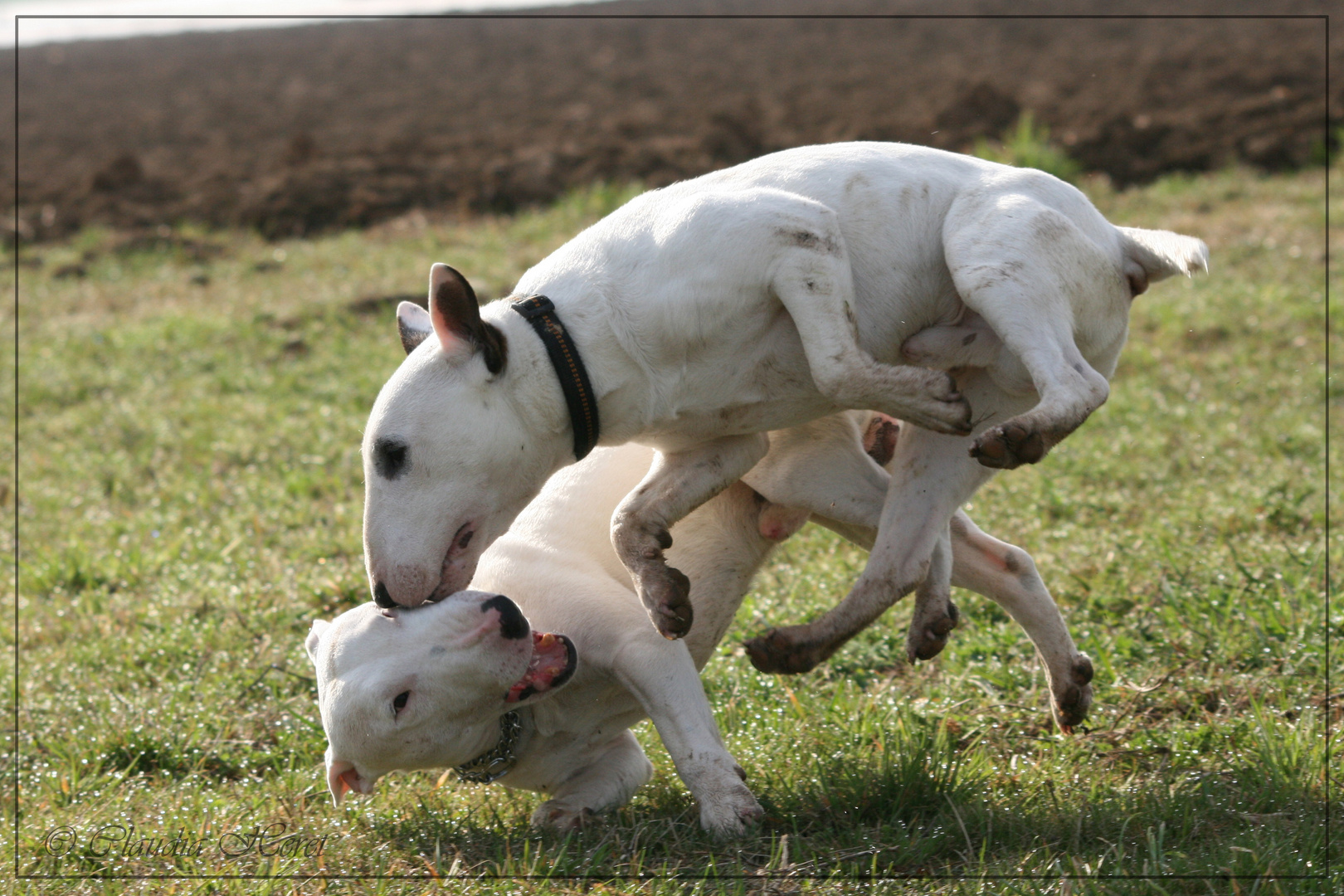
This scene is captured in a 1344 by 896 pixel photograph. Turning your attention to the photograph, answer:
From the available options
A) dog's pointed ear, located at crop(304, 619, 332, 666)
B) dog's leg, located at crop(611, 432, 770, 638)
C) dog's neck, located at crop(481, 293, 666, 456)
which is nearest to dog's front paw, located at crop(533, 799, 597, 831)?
dog's leg, located at crop(611, 432, 770, 638)

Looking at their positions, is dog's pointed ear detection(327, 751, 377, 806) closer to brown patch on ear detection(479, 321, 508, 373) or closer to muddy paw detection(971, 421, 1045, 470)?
brown patch on ear detection(479, 321, 508, 373)

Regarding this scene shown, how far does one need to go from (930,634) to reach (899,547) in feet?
0.91

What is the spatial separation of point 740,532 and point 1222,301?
4848 mm

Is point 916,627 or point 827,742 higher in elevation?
point 916,627

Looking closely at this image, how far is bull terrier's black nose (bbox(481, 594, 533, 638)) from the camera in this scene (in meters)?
3.33

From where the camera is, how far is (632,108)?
44.3ft

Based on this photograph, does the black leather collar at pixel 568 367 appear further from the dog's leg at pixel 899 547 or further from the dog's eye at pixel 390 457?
the dog's leg at pixel 899 547

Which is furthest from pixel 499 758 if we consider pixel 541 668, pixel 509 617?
pixel 509 617

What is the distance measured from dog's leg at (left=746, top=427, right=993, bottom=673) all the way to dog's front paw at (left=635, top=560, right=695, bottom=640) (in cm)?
24

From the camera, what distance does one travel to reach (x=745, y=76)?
14.8 m

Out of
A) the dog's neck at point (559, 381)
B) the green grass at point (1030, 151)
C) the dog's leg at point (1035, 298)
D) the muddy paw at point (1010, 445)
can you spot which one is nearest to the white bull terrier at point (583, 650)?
the dog's neck at point (559, 381)

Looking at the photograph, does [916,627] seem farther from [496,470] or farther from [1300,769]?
[496,470]

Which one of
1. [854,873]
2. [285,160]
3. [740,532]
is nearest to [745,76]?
[285,160]

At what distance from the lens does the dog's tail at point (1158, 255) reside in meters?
3.43
